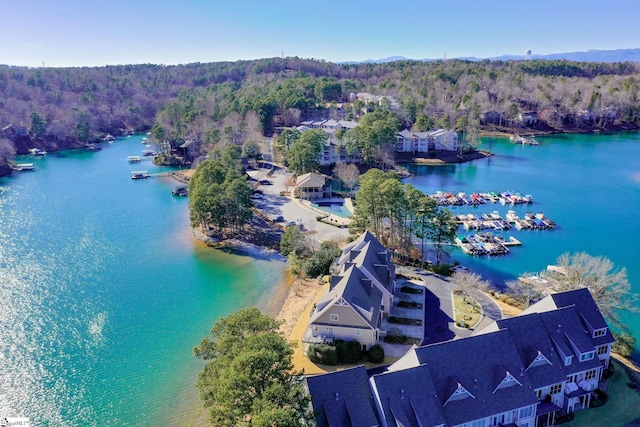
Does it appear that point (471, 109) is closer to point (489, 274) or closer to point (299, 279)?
point (489, 274)

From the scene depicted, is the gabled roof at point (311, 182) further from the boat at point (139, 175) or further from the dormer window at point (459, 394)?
the dormer window at point (459, 394)

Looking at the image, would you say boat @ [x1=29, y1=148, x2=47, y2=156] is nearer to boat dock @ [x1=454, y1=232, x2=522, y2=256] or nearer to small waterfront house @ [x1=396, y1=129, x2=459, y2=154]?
small waterfront house @ [x1=396, y1=129, x2=459, y2=154]

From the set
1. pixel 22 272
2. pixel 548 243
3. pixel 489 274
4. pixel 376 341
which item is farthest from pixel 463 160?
pixel 22 272

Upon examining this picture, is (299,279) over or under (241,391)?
under

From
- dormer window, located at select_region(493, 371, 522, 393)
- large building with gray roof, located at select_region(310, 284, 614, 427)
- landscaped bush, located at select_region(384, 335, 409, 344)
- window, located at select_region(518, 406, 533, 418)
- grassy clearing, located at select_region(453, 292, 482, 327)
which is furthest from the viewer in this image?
grassy clearing, located at select_region(453, 292, 482, 327)

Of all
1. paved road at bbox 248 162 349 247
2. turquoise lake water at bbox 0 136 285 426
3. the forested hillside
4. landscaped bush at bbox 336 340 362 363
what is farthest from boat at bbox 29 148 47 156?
landscaped bush at bbox 336 340 362 363

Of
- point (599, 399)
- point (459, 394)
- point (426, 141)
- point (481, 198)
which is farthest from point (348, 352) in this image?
point (426, 141)

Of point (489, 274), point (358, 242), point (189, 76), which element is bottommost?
point (489, 274)
